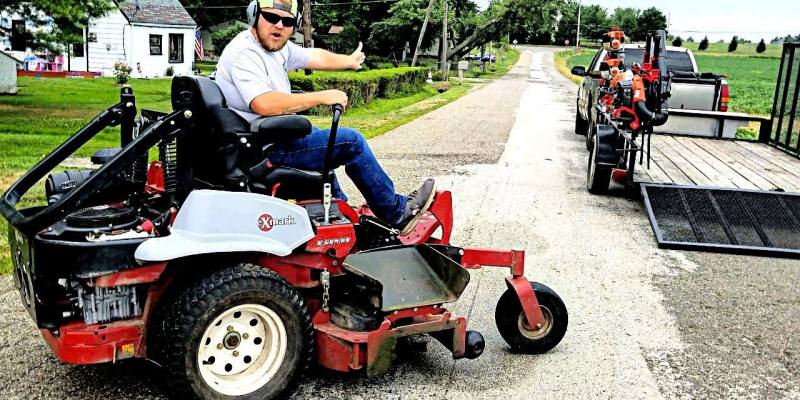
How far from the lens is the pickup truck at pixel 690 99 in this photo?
43.6ft

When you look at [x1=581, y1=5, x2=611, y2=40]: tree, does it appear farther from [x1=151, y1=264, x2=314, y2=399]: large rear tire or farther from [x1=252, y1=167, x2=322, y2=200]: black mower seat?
[x1=151, y1=264, x2=314, y2=399]: large rear tire

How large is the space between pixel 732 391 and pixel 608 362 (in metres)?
0.69

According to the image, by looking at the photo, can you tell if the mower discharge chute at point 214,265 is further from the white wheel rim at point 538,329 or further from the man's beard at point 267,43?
the man's beard at point 267,43

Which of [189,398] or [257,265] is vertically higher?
[257,265]

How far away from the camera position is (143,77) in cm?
3678

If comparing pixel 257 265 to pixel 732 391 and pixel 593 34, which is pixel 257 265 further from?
pixel 593 34

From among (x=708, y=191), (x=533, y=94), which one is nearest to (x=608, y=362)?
(x=708, y=191)

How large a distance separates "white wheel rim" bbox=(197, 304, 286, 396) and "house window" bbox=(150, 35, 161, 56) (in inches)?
1442

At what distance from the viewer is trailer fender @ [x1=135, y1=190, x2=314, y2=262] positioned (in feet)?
11.8

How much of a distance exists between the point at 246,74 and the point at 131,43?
35707mm

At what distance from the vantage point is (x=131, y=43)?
121 feet

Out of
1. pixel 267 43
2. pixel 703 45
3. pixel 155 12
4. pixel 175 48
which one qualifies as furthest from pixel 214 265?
pixel 703 45

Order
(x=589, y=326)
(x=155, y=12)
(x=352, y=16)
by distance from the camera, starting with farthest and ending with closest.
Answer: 1. (x=352, y=16)
2. (x=155, y=12)
3. (x=589, y=326)

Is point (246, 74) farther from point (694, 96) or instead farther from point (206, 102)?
point (694, 96)
